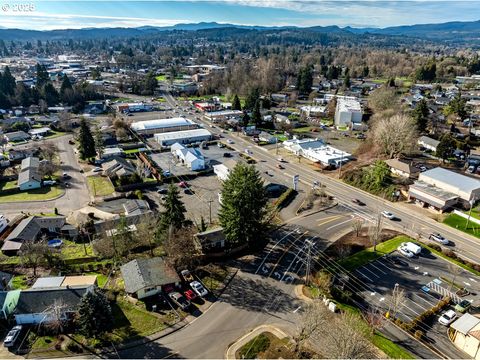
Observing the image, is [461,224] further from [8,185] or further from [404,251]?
[8,185]

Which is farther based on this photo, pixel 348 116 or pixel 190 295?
pixel 348 116

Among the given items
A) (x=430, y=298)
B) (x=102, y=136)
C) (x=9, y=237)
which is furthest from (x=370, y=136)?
(x=9, y=237)

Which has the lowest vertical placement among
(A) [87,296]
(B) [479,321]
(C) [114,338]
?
(C) [114,338]

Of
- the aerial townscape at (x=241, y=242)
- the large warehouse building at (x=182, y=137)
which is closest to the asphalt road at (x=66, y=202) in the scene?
the aerial townscape at (x=241, y=242)

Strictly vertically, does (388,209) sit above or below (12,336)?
above

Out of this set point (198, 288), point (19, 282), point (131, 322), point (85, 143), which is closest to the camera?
point (131, 322)

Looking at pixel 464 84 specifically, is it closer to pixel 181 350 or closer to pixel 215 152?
pixel 215 152

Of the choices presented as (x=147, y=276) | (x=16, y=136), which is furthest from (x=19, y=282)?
(x=16, y=136)

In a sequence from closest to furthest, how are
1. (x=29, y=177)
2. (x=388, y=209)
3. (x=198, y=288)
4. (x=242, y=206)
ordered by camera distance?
(x=198, y=288) → (x=242, y=206) → (x=388, y=209) → (x=29, y=177)
